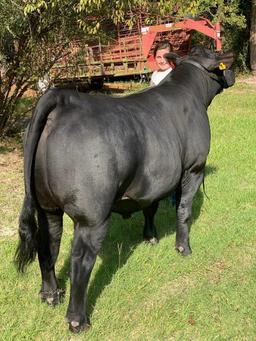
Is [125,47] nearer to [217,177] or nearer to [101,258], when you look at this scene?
[217,177]

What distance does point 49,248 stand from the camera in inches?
135

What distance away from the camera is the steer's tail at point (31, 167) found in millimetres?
2840

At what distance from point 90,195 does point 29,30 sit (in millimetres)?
4796

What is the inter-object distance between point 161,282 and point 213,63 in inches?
83.0

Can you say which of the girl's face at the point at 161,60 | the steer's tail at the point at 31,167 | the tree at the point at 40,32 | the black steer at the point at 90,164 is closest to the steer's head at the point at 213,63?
the black steer at the point at 90,164

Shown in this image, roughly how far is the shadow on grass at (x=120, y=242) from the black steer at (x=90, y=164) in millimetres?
408

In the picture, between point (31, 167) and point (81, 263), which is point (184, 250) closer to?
point (81, 263)

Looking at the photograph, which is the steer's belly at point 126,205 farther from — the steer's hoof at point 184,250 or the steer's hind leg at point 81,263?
the steer's hoof at point 184,250

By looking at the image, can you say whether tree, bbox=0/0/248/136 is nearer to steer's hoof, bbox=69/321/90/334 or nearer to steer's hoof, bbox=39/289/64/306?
steer's hoof, bbox=39/289/64/306

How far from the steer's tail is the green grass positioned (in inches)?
28.7

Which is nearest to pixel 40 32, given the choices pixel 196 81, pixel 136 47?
pixel 196 81

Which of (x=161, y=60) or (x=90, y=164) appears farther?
(x=161, y=60)

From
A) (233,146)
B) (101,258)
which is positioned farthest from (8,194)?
(233,146)

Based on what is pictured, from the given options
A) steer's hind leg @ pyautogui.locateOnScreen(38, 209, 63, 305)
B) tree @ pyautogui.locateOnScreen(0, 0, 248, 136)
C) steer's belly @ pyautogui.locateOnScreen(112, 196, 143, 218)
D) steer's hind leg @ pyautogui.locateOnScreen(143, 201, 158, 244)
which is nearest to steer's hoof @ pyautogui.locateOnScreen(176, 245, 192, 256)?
steer's hind leg @ pyautogui.locateOnScreen(143, 201, 158, 244)
